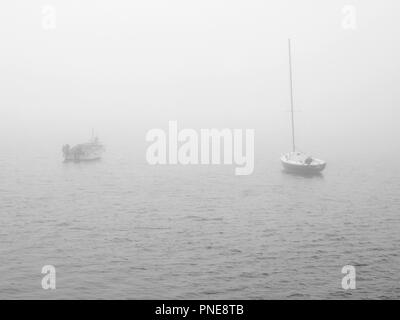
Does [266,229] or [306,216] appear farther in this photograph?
[306,216]

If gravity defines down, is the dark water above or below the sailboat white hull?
below

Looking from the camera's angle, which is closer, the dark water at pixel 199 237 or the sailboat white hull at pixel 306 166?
the dark water at pixel 199 237

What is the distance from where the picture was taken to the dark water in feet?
123

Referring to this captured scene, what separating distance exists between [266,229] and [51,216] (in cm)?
2632

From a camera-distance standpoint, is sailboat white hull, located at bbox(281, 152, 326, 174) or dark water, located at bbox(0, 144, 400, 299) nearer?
dark water, located at bbox(0, 144, 400, 299)

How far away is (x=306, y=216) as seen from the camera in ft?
204

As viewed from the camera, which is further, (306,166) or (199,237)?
(306,166)

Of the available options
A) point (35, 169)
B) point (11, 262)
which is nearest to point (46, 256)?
point (11, 262)

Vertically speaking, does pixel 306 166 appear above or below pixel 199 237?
above

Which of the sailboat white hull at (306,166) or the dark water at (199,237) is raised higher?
the sailboat white hull at (306,166)

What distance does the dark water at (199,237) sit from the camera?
123 feet

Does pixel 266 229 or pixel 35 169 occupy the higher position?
pixel 35 169

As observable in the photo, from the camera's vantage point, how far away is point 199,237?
169ft
